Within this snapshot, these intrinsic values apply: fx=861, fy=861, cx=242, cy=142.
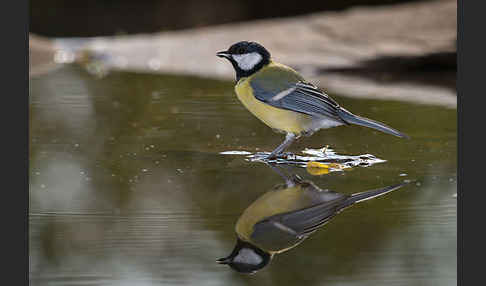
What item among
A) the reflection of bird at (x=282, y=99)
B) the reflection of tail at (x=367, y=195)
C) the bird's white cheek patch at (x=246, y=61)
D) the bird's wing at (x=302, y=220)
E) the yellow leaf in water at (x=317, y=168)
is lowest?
the yellow leaf in water at (x=317, y=168)

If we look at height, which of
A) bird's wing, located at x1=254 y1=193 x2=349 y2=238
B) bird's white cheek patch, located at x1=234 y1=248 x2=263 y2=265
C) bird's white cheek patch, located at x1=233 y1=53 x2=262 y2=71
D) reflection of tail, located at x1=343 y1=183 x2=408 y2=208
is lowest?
reflection of tail, located at x1=343 y1=183 x2=408 y2=208

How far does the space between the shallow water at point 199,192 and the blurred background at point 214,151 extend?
0.01 metres

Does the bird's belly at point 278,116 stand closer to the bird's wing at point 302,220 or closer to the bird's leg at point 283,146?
the bird's leg at point 283,146

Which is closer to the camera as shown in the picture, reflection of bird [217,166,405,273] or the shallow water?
the shallow water

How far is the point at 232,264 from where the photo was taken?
2.91m

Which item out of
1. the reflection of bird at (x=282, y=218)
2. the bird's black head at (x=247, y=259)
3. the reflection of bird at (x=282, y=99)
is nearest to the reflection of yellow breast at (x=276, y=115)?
the reflection of bird at (x=282, y=99)

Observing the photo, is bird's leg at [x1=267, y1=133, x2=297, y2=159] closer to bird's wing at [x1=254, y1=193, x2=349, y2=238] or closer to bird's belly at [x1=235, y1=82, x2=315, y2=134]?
bird's belly at [x1=235, y1=82, x2=315, y2=134]

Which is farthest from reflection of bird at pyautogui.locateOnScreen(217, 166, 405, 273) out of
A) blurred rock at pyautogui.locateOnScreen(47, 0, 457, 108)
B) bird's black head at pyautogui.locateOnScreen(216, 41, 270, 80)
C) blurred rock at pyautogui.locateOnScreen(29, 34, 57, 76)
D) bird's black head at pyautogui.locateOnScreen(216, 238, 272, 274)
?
blurred rock at pyautogui.locateOnScreen(29, 34, 57, 76)

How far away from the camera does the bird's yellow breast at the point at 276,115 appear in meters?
4.68

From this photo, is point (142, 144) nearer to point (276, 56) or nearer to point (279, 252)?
point (279, 252)

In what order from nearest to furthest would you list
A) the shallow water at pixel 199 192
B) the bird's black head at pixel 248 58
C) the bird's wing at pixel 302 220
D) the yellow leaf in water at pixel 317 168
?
the shallow water at pixel 199 192 → the bird's wing at pixel 302 220 → the yellow leaf in water at pixel 317 168 → the bird's black head at pixel 248 58

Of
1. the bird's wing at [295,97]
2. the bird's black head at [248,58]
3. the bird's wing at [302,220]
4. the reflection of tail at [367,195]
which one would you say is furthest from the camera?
the bird's black head at [248,58]

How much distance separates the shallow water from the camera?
285 cm

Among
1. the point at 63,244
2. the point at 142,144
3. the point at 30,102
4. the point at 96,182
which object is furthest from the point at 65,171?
the point at 30,102
